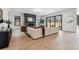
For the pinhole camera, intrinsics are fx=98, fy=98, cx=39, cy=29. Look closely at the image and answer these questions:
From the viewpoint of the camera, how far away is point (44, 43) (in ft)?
8.48

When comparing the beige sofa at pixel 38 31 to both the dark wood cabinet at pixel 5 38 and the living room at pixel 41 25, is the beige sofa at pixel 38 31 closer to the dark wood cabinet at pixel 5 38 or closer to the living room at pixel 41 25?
the living room at pixel 41 25

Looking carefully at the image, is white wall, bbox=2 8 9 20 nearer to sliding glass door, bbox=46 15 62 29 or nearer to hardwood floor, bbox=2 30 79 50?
hardwood floor, bbox=2 30 79 50

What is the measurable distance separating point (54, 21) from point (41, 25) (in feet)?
1.22

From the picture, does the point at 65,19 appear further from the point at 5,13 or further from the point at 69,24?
the point at 5,13

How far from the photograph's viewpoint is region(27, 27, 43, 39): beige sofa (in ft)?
8.80

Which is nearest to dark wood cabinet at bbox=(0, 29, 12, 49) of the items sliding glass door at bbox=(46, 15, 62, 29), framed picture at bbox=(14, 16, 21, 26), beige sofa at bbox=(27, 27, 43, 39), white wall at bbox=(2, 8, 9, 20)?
framed picture at bbox=(14, 16, 21, 26)

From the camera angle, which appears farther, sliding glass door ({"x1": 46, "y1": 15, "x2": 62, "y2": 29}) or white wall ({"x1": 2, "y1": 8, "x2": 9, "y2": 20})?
sliding glass door ({"x1": 46, "y1": 15, "x2": 62, "y2": 29})

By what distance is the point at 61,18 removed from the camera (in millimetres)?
2643

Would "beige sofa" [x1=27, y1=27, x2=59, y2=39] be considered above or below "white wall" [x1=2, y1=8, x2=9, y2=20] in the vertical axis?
below

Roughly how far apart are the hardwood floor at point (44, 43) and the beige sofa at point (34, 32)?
0.15 m

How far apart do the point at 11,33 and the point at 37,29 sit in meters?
0.72

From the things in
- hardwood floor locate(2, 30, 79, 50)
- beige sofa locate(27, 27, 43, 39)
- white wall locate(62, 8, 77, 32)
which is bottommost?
hardwood floor locate(2, 30, 79, 50)
